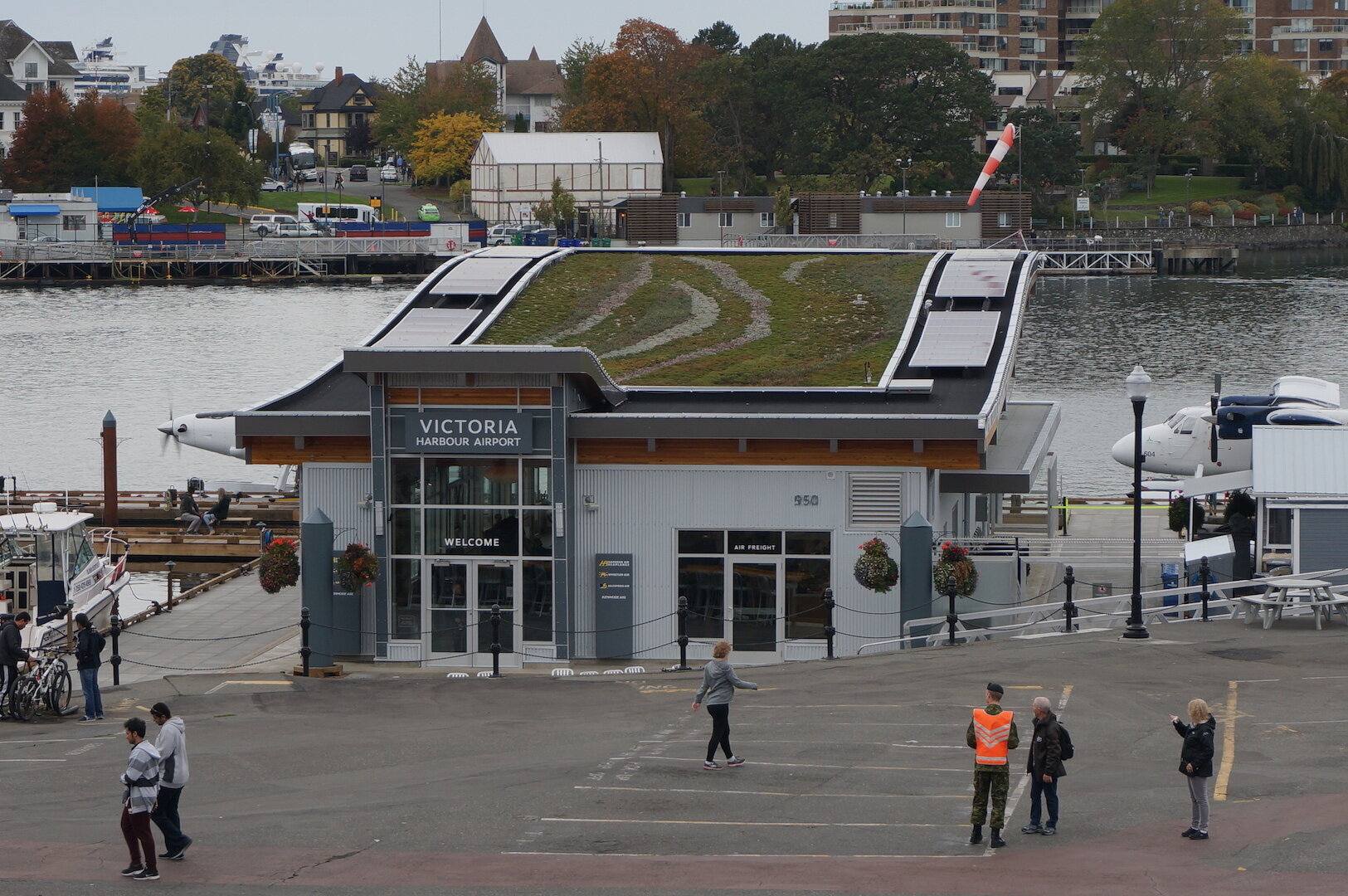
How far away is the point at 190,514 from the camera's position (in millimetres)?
52312

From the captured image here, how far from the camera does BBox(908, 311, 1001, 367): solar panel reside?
113ft

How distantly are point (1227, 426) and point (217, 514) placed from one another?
2801cm

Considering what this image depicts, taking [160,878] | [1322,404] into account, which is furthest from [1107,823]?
[1322,404]

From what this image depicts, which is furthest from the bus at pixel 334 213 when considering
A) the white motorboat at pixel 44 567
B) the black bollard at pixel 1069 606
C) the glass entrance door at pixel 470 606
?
the black bollard at pixel 1069 606

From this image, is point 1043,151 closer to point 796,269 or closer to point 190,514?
point 190,514

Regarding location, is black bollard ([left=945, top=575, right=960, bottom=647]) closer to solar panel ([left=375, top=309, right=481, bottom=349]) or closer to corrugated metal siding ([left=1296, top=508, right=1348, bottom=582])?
corrugated metal siding ([left=1296, top=508, right=1348, bottom=582])

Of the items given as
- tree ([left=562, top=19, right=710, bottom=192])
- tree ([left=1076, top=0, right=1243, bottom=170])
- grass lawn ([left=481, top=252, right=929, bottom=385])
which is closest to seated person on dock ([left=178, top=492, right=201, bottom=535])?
grass lawn ([left=481, top=252, right=929, bottom=385])

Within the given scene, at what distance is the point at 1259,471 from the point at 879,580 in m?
7.04

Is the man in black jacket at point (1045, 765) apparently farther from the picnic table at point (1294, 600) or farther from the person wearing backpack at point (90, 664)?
the person wearing backpack at point (90, 664)

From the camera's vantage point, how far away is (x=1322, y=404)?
39.7m

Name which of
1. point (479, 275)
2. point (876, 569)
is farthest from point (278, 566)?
point (479, 275)

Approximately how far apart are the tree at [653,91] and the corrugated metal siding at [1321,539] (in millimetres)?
146171

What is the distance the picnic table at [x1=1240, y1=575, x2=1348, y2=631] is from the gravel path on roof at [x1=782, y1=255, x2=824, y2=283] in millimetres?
16770

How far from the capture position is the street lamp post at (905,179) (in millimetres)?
146625
